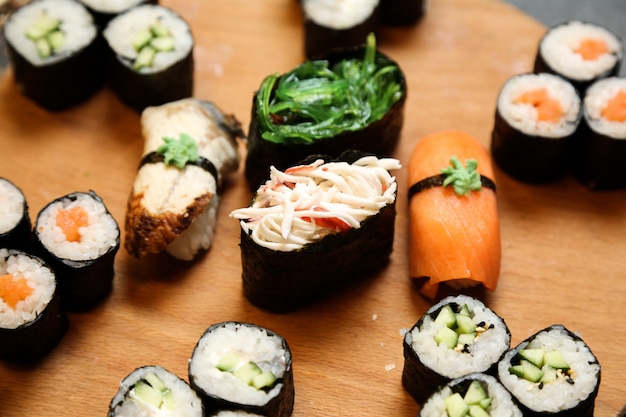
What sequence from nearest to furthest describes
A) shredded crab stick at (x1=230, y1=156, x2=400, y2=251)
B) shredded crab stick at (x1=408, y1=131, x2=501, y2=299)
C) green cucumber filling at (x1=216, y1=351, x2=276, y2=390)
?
green cucumber filling at (x1=216, y1=351, x2=276, y2=390), shredded crab stick at (x1=230, y1=156, x2=400, y2=251), shredded crab stick at (x1=408, y1=131, x2=501, y2=299)

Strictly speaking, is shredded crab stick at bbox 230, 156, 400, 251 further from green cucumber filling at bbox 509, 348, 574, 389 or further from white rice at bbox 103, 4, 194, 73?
white rice at bbox 103, 4, 194, 73

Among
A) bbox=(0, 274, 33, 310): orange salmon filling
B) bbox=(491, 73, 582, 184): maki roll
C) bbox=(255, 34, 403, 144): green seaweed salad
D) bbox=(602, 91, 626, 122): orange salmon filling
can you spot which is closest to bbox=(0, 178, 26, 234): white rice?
bbox=(0, 274, 33, 310): orange salmon filling

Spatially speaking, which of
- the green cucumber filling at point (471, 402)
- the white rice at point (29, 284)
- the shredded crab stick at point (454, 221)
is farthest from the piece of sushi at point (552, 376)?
the white rice at point (29, 284)

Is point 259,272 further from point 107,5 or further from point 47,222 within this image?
point 107,5

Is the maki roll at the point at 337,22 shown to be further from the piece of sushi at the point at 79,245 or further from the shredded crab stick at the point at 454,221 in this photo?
the piece of sushi at the point at 79,245

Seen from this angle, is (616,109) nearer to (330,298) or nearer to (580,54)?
(580,54)
